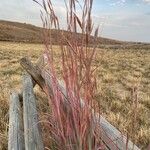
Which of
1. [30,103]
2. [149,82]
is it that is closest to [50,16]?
[30,103]

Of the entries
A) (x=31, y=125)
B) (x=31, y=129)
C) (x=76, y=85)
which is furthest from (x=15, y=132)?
(x=76, y=85)

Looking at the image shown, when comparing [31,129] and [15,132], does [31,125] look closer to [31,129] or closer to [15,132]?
[31,129]

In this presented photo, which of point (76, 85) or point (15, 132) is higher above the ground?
point (76, 85)

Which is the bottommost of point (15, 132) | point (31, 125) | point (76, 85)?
point (15, 132)

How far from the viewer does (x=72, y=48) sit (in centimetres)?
253

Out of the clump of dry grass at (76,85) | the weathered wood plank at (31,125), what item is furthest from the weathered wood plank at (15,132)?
the clump of dry grass at (76,85)

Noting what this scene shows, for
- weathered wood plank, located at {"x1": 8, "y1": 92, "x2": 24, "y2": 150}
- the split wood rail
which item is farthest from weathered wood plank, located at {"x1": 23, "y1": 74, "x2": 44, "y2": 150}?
weathered wood plank, located at {"x1": 8, "y1": 92, "x2": 24, "y2": 150}

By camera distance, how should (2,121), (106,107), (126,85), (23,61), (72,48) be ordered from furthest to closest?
(126,85) → (106,107) → (23,61) → (2,121) → (72,48)

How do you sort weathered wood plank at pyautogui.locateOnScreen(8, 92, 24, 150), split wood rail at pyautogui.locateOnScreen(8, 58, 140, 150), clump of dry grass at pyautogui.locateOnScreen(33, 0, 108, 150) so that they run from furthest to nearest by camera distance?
weathered wood plank at pyautogui.locateOnScreen(8, 92, 24, 150) < split wood rail at pyautogui.locateOnScreen(8, 58, 140, 150) < clump of dry grass at pyautogui.locateOnScreen(33, 0, 108, 150)

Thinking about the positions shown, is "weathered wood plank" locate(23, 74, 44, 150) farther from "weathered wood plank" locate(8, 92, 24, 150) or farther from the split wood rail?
"weathered wood plank" locate(8, 92, 24, 150)

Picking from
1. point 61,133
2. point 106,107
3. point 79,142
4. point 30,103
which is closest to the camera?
point 79,142

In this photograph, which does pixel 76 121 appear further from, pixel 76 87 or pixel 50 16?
pixel 50 16

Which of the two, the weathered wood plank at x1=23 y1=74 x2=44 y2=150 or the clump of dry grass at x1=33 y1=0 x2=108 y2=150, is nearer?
the clump of dry grass at x1=33 y1=0 x2=108 y2=150

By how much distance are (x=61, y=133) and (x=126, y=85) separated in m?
8.56
